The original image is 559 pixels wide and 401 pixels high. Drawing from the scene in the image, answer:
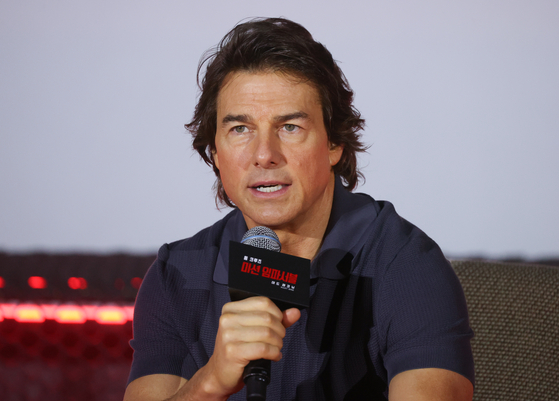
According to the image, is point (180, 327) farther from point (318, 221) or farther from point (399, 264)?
point (399, 264)

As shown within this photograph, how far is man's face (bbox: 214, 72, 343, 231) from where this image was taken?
4.76 ft

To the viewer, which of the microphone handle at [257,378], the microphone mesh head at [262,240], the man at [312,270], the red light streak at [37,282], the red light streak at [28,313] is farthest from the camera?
the red light streak at [37,282]

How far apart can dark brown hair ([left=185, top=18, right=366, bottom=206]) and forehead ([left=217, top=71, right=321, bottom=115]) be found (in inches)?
1.0

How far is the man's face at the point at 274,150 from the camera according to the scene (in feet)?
4.76

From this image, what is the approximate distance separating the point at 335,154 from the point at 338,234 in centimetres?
42

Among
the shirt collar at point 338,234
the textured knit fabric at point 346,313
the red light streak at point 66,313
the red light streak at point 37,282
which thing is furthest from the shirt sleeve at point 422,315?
the red light streak at point 37,282

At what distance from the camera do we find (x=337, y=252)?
1.45 meters

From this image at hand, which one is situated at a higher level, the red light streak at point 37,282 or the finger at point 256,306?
the red light streak at point 37,282

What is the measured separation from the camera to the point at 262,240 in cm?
112

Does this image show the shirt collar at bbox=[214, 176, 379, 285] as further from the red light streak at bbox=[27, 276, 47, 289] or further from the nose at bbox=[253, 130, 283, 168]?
the red light streak at bbox=[27, 276, 47, 289]

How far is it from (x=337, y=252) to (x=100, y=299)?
78.4 inches

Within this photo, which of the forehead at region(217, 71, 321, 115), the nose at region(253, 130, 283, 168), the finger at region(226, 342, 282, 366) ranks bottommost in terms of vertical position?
the finger at region(226, 342, 282, 366)

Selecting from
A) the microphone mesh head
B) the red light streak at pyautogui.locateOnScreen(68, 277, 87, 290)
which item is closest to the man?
the microphone mesh head

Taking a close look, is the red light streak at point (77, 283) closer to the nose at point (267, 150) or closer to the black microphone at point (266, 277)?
the nose at point (267, 150)
